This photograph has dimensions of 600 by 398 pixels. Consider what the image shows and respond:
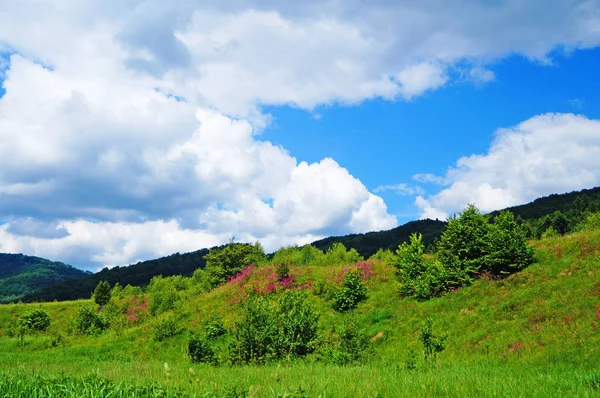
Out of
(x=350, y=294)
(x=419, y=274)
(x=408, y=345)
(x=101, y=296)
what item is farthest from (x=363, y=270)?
(x=101, y=296)

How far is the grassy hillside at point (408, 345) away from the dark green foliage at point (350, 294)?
715 millimetres

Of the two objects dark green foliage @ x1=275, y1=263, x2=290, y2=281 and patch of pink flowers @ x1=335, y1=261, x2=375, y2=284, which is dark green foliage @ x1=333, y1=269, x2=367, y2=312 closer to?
patch of pink flowers @ x1=335, y1=261, x2=375, y2=284

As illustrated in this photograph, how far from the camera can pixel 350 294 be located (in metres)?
30.3

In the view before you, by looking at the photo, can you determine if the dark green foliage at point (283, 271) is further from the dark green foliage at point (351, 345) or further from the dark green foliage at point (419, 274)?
the dark green foliage at point (351, 345)

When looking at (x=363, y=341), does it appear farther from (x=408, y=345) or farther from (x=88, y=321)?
(x=88, y=321)

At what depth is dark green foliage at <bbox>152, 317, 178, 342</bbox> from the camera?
30703 millimetres

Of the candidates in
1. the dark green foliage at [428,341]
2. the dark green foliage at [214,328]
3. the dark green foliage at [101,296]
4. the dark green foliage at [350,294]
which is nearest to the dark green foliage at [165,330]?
the dark green foliage at [214,328]

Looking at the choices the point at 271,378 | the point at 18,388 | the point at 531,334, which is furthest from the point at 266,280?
the point at 18,388

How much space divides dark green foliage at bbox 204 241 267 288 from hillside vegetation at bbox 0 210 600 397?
51.7 ft

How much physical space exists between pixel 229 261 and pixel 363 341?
40547 millimetres

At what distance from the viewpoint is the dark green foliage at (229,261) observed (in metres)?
55.1

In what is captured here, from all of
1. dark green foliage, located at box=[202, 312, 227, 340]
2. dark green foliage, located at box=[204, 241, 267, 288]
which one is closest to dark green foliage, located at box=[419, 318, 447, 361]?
dark green foliage, located at box=[202, 312, 227, 340]

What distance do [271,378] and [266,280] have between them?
2882cm

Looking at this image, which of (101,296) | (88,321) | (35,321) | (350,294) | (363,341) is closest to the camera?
(363,341)
